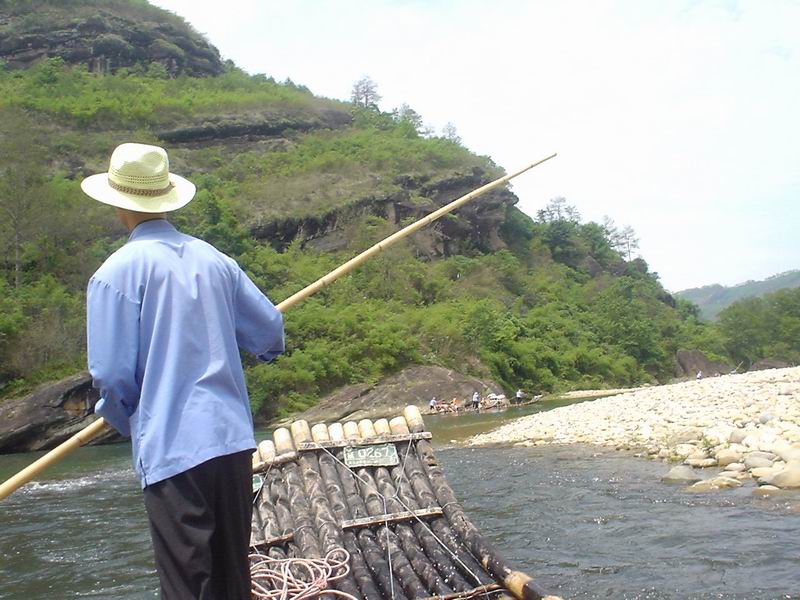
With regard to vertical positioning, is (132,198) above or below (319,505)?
above

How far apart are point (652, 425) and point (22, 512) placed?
436 inches

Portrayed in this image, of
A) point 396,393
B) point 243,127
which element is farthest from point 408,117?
point 396,393

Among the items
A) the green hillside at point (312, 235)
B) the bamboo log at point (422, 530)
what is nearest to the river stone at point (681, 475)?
the bamboo log at point (422, 530)

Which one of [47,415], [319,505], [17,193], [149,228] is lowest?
[319,505]

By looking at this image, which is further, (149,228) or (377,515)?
(377,515)

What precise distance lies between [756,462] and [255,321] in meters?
8.60

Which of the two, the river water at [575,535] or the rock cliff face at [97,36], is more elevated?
the rock cliff face at [97,36]

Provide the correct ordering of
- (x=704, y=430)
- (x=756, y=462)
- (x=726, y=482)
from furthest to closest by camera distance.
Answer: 1. (x=704, y=430)
2. (x=756, y=462)
3. (x=726, y=482)

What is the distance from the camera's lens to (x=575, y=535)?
7.59 m

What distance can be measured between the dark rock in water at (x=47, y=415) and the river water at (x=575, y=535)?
44.5ft

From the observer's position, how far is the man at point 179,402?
2.28 meters

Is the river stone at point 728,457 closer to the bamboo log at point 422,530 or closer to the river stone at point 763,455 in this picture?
the river stone at point 763,455

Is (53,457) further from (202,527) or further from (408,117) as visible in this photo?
(408,117)

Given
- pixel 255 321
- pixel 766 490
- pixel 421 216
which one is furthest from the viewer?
pixel 421 216
